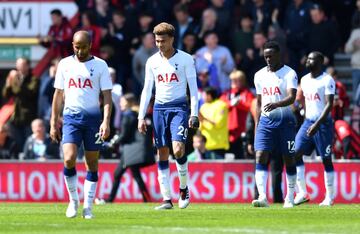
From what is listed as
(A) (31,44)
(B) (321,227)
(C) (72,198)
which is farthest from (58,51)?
(B) (321,227)

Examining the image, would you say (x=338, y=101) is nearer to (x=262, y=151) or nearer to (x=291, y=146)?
(x=291, y=146)

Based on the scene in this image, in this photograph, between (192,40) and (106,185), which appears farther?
(192,40)

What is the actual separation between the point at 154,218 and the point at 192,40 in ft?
36.6

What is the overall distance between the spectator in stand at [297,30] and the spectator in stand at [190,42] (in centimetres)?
193

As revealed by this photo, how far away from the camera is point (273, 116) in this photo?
19812 mm

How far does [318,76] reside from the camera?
21.2m

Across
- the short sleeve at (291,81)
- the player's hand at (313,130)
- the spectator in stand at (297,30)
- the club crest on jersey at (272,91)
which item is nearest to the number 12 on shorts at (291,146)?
the club crest on jersey at (272,91)

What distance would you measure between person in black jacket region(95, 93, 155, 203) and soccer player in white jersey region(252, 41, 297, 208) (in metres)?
5.02

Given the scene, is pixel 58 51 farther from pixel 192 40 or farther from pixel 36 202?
pixel 36 202

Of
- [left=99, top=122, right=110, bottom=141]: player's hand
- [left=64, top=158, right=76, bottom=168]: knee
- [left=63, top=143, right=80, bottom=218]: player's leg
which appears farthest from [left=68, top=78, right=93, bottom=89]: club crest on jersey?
[left=64, top=158, right=76, bottom=168]: knee

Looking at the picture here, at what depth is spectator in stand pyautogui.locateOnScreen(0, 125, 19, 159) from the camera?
27984 mm

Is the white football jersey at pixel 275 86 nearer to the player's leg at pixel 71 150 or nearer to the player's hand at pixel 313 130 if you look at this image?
the player's hand at pixel 313 130

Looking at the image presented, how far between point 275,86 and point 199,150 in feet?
21.0

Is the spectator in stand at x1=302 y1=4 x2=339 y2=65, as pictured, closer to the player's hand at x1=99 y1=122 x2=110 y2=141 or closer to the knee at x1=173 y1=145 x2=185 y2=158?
the knee at x1=173 y1=145 x2=185 y2=158
